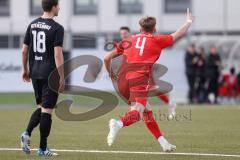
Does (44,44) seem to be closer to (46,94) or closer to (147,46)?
(46,94)

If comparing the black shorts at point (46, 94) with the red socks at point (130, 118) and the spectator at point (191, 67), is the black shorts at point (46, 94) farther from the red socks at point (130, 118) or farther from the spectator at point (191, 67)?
the spectator at point (191, 67)

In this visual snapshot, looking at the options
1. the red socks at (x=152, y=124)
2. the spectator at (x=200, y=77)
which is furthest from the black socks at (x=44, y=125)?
the spectator at (x=200, y=77)

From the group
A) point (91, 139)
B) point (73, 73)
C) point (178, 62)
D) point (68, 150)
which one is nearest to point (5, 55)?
point (73, 73)

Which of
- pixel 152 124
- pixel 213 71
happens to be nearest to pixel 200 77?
pixel 213 71

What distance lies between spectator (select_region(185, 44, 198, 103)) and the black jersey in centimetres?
1704

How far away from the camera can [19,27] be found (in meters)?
32.6

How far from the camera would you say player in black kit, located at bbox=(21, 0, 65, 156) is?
10188mm

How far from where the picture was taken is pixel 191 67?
2750 centimetres

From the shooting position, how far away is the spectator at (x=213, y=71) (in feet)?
90.8

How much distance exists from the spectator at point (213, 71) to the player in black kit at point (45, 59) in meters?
17.7

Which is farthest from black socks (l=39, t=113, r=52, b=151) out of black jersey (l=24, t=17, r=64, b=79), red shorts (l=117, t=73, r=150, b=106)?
red shorts (l=117, t=73, r=150, b=106)

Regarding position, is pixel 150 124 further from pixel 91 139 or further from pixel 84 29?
pixel 84 29

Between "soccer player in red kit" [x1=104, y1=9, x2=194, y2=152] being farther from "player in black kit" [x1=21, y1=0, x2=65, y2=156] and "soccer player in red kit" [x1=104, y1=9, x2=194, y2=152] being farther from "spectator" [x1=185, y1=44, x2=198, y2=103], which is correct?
"spectator" [x1=185, y1=44, x2=198, y2=103]

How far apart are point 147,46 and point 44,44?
1376 mm
